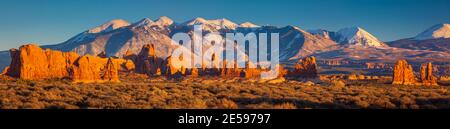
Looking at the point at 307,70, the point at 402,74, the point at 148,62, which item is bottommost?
the point at 402,74

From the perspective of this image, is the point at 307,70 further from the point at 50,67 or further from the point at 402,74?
the point at 50,67

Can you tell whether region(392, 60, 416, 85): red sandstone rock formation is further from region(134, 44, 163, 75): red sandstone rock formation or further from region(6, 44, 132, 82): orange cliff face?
region(134, 44, 163, 75): red sandstone rock formation

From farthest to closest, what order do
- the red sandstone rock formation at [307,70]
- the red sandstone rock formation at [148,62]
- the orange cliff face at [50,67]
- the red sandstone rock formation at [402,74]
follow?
the red sandstone rock formation at [148,62]
the red sandstone rock formation at [307,70]
the red sandstone rock formation at [402,74]
the orange cliff face at [50,67]

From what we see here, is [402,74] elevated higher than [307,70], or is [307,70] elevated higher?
[307,70]

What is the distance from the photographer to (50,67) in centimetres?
7975

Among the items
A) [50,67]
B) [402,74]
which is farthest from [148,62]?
[402,74]

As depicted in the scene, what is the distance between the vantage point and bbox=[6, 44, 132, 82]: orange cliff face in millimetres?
64375

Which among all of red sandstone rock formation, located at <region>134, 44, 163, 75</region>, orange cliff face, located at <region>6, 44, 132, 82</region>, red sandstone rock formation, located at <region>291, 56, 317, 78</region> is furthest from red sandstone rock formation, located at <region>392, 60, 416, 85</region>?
red sandstone rock formation, located at <region>134, 44, 163, 75</region>

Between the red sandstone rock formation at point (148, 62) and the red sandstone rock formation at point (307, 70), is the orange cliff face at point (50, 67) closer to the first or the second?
the red sandstone rock formation at point (148, 62)

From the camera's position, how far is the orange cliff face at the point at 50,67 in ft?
211

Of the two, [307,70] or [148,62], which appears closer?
[307,70]

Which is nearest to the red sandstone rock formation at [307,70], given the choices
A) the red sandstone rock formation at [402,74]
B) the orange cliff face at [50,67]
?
the red sandstone rock formation at [402,74]
